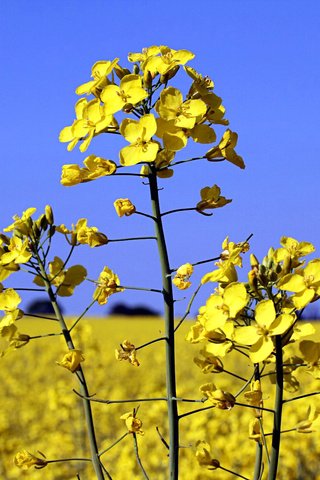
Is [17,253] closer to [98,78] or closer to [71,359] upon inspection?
[71,359]

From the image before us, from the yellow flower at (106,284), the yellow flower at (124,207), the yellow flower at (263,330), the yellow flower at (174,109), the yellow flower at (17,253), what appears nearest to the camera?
the yellow flower at (263,330)

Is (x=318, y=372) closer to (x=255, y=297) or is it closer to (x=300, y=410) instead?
(x=255, y=297)

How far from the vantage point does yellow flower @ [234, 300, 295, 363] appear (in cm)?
196

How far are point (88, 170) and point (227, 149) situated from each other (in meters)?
0.38

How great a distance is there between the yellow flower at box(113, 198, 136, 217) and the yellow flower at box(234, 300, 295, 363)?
0.44m

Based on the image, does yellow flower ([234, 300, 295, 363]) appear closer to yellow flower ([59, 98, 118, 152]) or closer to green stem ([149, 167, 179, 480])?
green stem ([149, 167, 179, 480])

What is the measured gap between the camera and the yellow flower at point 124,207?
2180mm

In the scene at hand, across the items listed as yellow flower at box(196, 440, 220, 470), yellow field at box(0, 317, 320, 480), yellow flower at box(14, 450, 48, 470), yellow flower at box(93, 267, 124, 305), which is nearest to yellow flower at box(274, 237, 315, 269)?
yellow flower at box(93, 267, 124, 305)

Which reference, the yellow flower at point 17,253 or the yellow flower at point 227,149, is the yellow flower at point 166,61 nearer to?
the yellow flower at point 227,149

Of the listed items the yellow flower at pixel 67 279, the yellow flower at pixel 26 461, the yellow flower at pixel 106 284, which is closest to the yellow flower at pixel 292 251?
the yellow flower at pixel 106 284

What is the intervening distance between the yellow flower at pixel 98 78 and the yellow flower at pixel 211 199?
0.40 metres

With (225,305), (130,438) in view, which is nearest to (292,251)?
(225,305)

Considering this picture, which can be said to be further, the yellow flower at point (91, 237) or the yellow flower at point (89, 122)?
the yellow flower at point (91, 237)

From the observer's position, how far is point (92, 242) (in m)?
2.28
